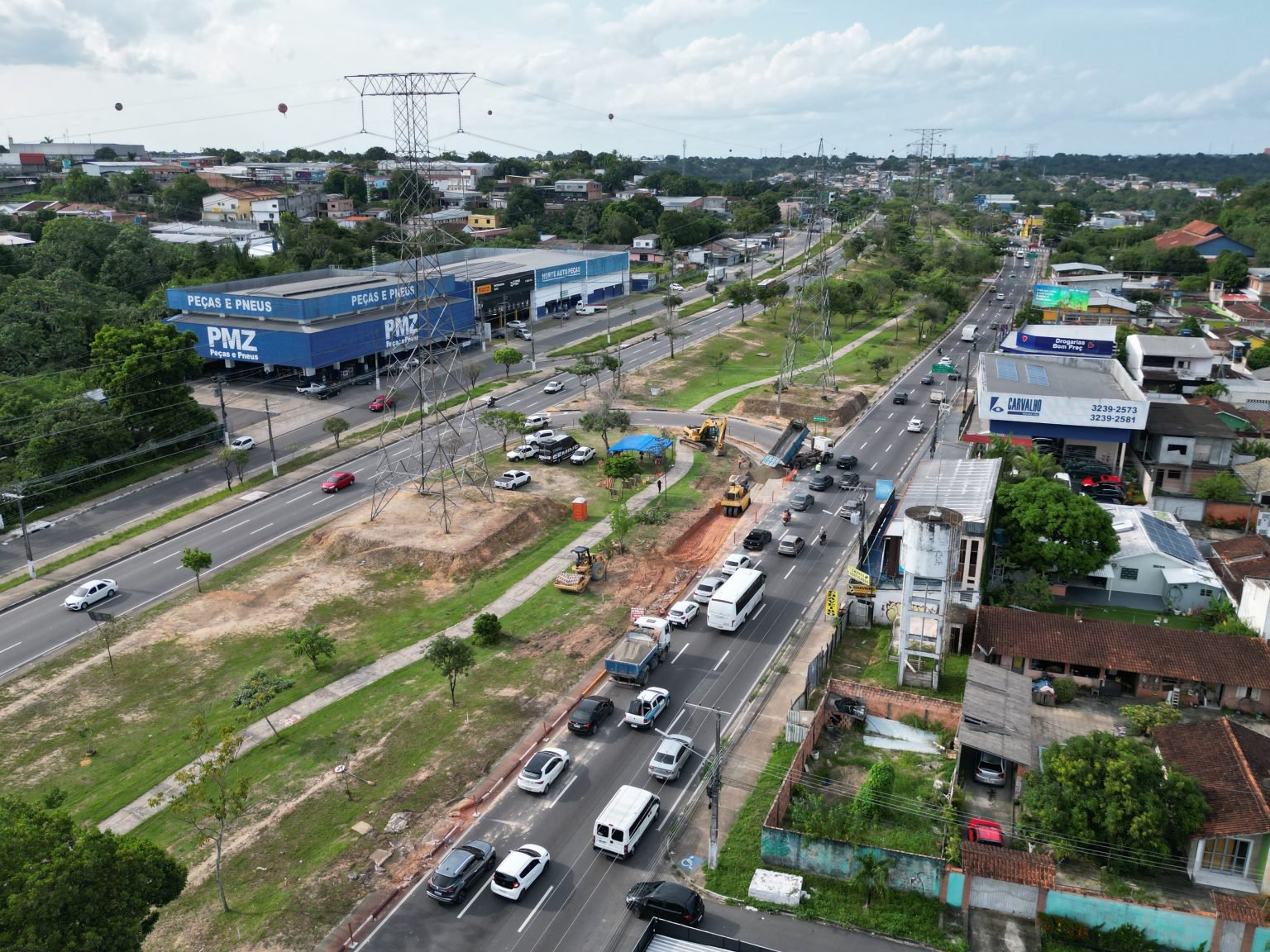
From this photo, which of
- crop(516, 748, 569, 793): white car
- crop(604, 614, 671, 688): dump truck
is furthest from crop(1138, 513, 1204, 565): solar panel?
crop(516, 748, 569, 793): white car

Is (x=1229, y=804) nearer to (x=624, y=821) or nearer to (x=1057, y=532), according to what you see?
(x=624, y=821)

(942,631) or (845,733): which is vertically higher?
(942,631)

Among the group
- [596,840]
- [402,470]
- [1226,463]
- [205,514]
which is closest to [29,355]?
[205,514]

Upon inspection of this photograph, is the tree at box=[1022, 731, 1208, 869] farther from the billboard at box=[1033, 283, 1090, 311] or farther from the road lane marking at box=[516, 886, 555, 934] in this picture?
the billboard at box=[1033, 283, 1090, 311]

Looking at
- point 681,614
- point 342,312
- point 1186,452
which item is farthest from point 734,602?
point 342,312

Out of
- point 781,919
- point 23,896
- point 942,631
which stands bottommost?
point 781,919

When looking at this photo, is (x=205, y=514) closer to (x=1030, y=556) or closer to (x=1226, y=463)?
(x=1030, y=556)
